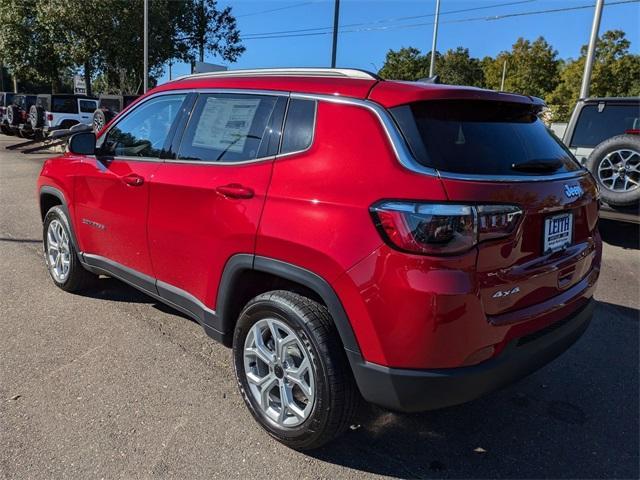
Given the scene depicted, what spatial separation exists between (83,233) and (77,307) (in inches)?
25.9

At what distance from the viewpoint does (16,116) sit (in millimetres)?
21406

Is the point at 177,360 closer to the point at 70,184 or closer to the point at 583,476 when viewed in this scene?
the point at 70,184

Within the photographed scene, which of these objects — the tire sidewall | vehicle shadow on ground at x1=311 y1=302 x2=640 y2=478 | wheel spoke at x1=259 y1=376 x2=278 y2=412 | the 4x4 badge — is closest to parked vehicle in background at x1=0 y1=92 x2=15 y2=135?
the tire sidewall

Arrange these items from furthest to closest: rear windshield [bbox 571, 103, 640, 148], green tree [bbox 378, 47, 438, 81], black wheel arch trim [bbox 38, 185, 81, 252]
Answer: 1. green tree [bbox 378, 47, 438, 81]
2. rear windshield [bbox 571, 103, 640, 148]
3. black wheel arch trim [bbox 38, 185, 81, 252]

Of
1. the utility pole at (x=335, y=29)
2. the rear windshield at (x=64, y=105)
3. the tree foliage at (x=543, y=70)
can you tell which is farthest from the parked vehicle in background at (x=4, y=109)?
the tree foliage at (x=543, y=70)

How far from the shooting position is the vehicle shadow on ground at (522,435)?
8.36 ft

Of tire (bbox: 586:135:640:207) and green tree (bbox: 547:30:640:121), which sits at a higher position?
green tree (bbox: 547:30:640:121)

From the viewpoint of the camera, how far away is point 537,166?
247 centimetres

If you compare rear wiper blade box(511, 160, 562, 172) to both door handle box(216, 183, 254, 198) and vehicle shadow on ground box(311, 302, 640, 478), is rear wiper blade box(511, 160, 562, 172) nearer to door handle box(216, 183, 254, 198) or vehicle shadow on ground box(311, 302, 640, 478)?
door handle box(216, 183, 254, 198)

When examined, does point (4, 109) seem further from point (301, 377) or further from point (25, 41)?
point (301, 377)

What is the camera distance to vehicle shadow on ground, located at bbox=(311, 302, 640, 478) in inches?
100

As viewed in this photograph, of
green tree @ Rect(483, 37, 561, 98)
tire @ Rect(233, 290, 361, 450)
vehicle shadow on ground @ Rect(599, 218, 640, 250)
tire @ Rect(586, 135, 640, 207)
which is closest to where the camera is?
tire @ Rect(233, 290, 361, 450)

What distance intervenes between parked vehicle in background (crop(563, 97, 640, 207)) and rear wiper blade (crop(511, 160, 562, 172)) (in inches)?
158

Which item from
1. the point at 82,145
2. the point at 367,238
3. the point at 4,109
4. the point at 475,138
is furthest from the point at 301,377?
the point at 4,109
